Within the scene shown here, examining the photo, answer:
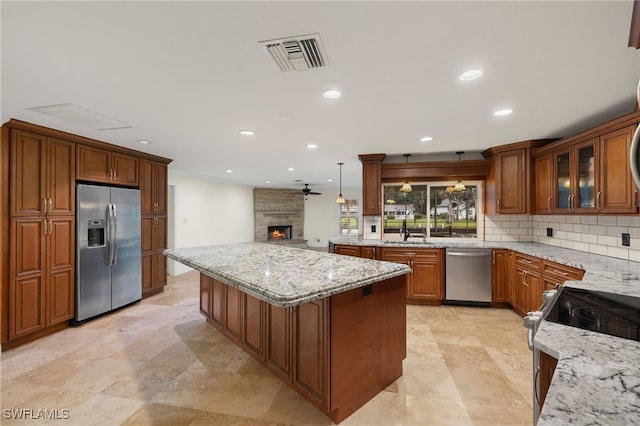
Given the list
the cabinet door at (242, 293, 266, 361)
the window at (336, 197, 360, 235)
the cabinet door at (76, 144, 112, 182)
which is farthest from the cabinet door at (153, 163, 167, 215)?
the window at (336, 197, 360, 235)

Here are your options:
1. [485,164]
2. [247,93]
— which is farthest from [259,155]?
[485,164]

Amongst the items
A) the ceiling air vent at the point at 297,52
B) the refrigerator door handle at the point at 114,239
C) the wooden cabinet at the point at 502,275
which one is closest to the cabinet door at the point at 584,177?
the wooden cabinet at the point at 502,275

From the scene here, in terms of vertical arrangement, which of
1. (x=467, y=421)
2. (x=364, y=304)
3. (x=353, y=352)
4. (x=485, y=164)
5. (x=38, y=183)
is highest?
(x=485, y=164)

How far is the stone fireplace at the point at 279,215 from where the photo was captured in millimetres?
9297

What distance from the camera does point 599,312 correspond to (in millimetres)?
1246

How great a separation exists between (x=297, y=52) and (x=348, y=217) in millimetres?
8532

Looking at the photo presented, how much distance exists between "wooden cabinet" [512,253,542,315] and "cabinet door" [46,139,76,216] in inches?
213

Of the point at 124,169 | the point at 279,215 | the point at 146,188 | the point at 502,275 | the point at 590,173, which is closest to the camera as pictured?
the point at 590,173

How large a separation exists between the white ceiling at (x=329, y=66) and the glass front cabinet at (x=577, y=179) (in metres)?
0.30

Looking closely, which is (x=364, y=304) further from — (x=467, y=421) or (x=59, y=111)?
(x=59, y=111)

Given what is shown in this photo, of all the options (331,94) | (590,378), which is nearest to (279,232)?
(331,94)

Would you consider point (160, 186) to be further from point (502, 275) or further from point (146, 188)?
point (502, 275)

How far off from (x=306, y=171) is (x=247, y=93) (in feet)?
13.3

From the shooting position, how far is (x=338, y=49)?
156 cm
